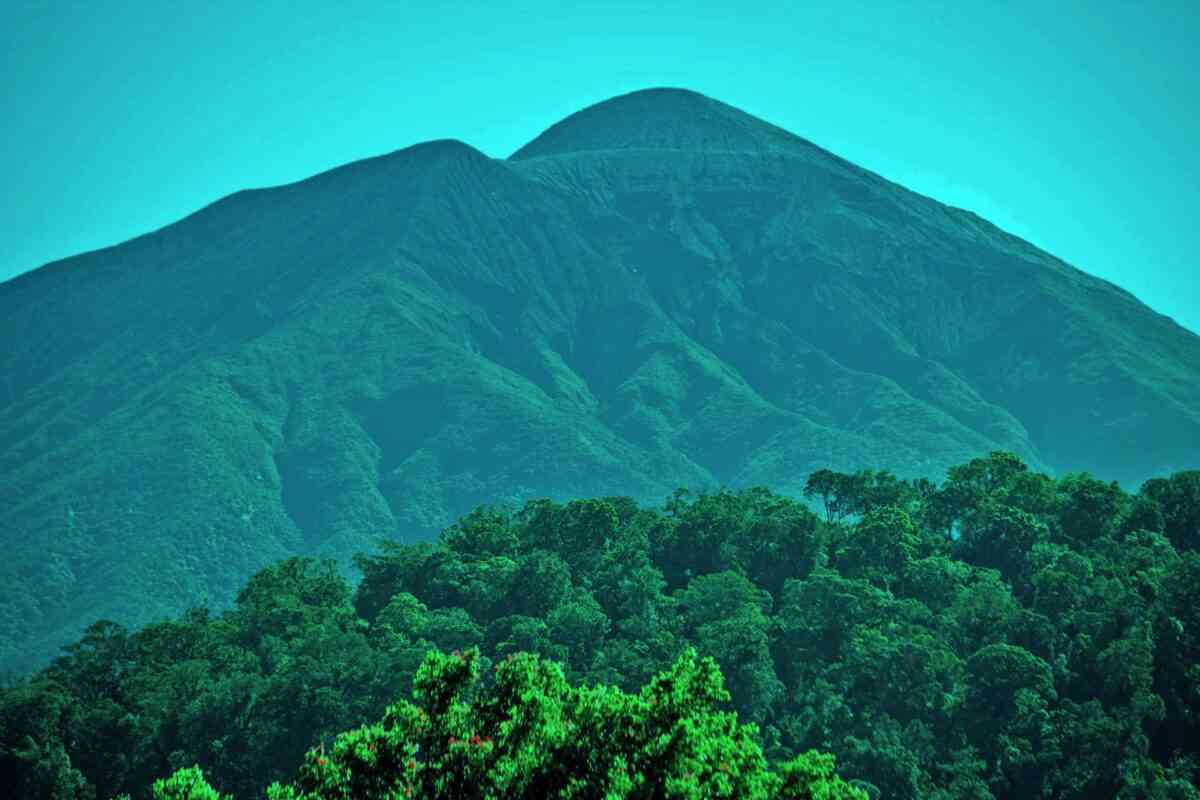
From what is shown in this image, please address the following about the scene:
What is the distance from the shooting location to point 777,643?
Answer: 70062 millimetres

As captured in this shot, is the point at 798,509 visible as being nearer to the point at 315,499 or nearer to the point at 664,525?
the point at 664,525

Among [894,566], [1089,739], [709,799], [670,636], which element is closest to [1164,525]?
[894,566]

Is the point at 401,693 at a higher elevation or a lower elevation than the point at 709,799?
lower

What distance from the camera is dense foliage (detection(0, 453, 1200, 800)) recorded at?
→ 57.5 meters

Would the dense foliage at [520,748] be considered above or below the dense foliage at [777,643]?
above

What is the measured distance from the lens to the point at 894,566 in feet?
266

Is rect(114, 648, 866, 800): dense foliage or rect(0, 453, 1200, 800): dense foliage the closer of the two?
rect(114, 648, 866, 800): dense foliage

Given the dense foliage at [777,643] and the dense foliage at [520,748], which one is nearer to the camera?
the dense foliage at [520,748]

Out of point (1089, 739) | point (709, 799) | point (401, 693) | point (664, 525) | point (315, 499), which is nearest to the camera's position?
point (709, 799)

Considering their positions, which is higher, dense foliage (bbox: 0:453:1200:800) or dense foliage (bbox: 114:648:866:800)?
dense foliage (bbox: 114:648:866:800)

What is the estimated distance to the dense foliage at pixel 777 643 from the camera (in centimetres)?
5750

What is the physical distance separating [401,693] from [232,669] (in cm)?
1196

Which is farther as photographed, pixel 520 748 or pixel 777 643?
pixel 777 643

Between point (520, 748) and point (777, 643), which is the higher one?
point (520, 748)
